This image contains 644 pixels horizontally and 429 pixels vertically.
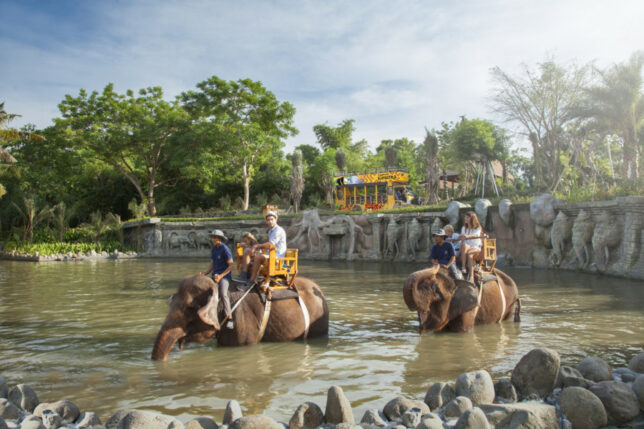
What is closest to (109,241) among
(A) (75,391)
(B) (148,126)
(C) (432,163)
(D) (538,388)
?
(B) (148,126)

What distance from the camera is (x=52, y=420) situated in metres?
3.88

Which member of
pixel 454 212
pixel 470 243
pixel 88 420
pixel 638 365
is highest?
pixel 454 212

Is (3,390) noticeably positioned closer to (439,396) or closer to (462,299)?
(439,396)

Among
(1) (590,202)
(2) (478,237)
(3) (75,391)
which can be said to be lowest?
(3) (75,391)

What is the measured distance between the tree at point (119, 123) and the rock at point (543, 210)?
83.6 feet

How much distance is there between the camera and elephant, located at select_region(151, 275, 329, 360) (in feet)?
18.7

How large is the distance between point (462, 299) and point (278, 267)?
8.72ft

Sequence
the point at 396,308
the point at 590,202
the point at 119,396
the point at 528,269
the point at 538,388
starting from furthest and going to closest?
the point at 528,269, the point at 590,202, the point at 396,308, the point at 119,396, the point at 538,388

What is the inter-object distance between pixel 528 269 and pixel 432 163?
1227 cm

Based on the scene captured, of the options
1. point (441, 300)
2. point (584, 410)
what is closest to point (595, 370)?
point (584, 410)

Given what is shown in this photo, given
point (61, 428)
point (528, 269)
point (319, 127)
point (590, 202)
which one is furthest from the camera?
point (319, 127)

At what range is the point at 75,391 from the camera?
499cm

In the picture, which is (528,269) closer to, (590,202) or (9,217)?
(590,202)

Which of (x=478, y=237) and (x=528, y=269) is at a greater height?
(x=478, y=237)
